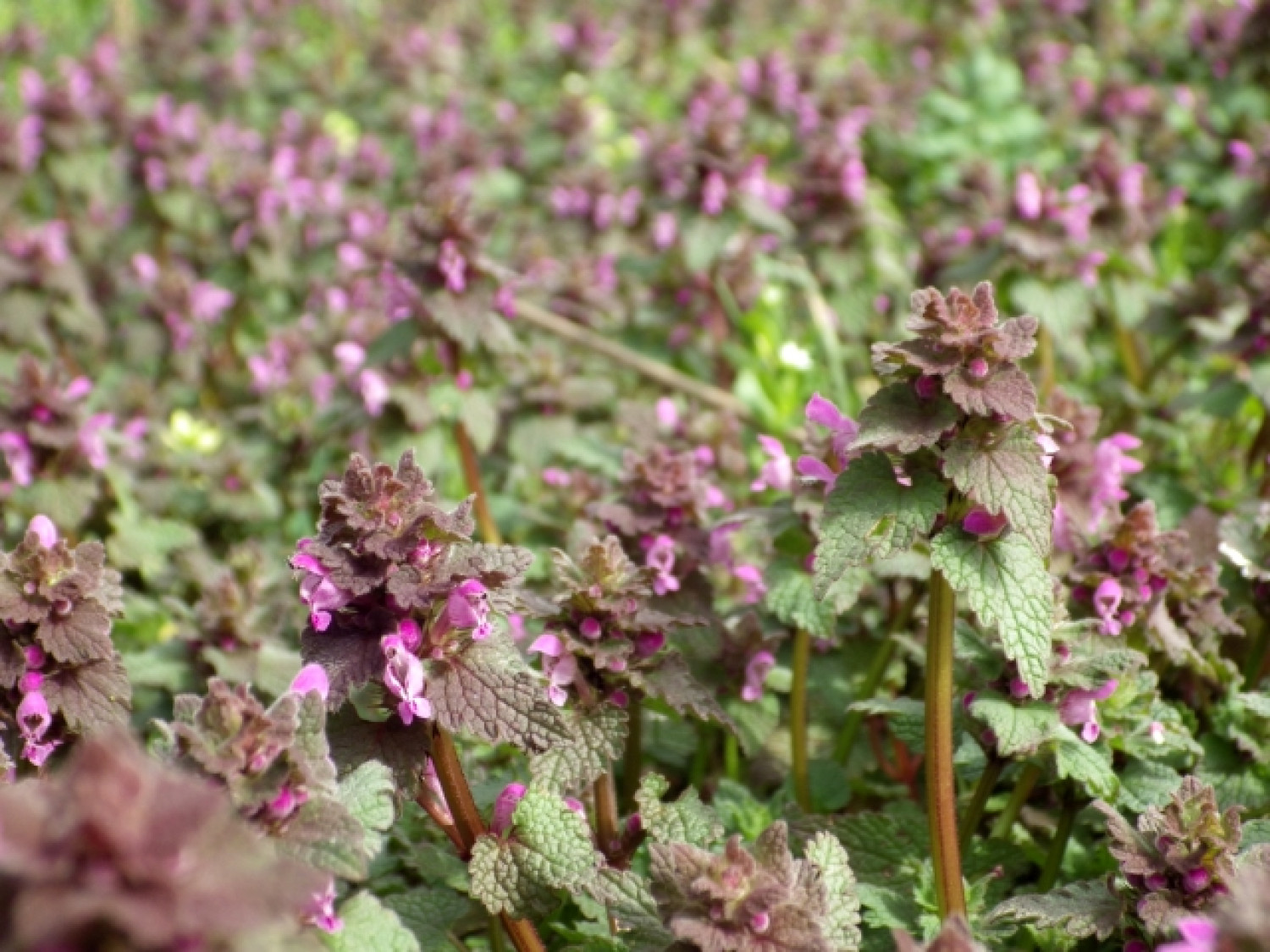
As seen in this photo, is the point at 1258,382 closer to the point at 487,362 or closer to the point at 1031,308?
the point at 1031,308

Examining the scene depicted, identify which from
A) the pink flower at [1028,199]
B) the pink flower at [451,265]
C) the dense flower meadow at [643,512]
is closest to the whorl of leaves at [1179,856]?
the dense flower meadow at [643,512]

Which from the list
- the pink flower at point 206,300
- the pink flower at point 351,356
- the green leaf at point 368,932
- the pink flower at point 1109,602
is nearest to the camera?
the green leaf at point 368,932

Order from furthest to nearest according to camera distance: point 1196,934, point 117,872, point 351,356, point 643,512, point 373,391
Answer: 1. point 351,356
2. point 373,391
3. point 643,512
4. point 1196,934
5. point 117,872

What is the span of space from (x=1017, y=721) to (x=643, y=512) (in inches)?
38.6

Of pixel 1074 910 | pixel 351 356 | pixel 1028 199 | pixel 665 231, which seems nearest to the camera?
Answer: pixel 1074 910

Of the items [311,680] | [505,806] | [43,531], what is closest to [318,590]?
[311,680]

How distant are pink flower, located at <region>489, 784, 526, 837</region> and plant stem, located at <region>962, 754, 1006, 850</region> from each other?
2.85ft

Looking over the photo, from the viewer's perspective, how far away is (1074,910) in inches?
77.1

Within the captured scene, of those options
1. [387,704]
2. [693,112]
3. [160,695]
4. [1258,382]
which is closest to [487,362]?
[160,695]

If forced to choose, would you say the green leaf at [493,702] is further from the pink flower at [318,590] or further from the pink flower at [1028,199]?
the pink flower at [1028,199]

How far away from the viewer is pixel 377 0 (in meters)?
10.3

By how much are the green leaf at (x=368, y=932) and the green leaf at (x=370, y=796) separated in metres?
0.07

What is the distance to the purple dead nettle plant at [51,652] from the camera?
206cm

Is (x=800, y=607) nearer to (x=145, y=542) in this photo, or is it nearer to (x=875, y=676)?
(x=875, y=676)
